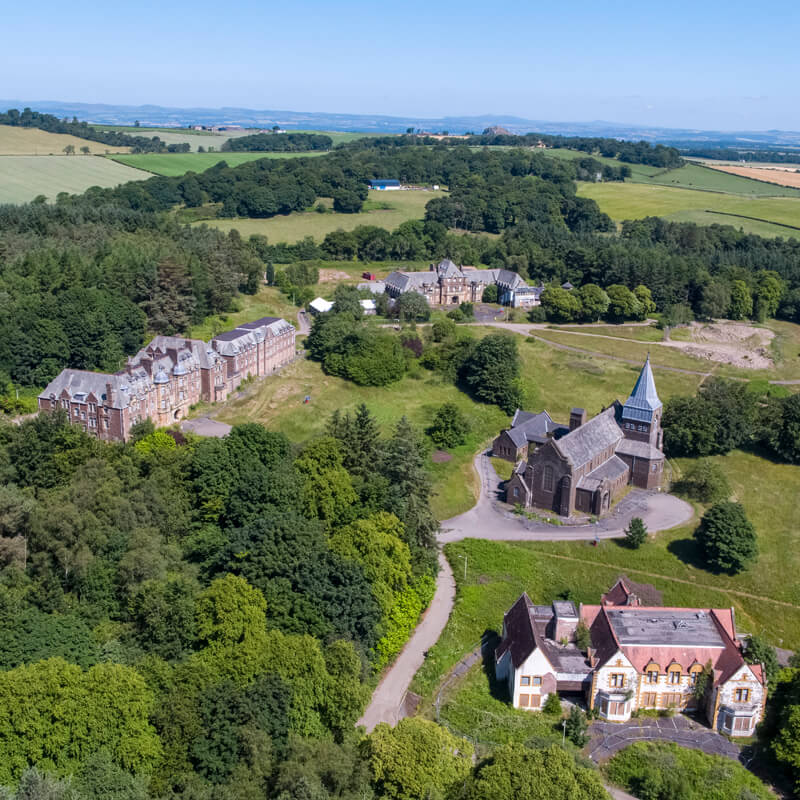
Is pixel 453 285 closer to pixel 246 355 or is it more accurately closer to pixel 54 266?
pixel 246 355

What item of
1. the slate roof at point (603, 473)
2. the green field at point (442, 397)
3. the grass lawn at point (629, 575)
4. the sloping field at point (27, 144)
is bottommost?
the grass lawn at point (629, 575)

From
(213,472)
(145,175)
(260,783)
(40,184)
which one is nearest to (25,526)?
(213,472)

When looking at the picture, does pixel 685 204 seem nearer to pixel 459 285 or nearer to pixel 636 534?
pixel 459 285

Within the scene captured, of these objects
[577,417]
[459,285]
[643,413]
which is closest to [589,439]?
[577,417]

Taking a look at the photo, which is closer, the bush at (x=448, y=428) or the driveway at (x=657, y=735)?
the driveway at (x=657, y=735)

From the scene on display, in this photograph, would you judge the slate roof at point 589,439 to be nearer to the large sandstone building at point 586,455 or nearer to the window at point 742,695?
the large sandstone building at point 586,455

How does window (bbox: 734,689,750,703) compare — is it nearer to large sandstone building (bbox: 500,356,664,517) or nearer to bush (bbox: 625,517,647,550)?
bush (bbox: 625,517,647,550)

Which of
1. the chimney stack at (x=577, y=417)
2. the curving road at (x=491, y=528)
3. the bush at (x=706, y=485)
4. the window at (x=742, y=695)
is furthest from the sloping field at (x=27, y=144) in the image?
the window at (x=742, y=695)
